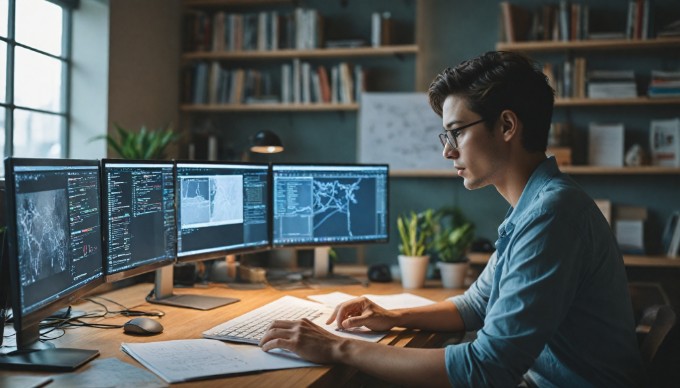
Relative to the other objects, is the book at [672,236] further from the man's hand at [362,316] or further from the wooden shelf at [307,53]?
the man's hand at [362,316]

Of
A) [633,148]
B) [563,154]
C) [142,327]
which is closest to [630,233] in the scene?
[633,148]

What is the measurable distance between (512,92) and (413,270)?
3.72ft

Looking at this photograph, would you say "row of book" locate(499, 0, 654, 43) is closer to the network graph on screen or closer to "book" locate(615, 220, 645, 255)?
"book" locate(615, 220, 645, 255)

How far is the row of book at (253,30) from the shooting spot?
401 cm

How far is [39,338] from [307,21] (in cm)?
288

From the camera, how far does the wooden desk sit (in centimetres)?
132

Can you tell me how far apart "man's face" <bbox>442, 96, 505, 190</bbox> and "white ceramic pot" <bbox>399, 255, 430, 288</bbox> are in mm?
928

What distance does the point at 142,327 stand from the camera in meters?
1.65

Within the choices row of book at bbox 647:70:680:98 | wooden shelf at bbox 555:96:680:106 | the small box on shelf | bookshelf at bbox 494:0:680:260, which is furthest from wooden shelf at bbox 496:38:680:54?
the small box on shelf

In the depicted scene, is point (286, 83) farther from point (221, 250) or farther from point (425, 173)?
point (221, 250)

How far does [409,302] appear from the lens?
84.5 inches

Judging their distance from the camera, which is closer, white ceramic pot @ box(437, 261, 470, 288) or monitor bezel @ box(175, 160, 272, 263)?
monitor bezel @ box(175, 160, 272, 263)

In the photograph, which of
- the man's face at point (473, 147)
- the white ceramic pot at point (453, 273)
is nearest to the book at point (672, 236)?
the white ceramic pot at point (453, 273)

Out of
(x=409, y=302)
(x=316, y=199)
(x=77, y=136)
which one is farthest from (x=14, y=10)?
(x=409, y=302)
